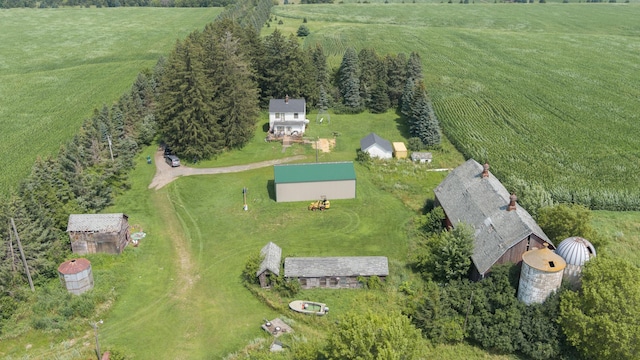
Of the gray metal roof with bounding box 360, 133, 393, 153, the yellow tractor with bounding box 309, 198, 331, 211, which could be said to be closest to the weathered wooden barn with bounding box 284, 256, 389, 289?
the yellow tractor with bounding box 309, 198, 331, 211

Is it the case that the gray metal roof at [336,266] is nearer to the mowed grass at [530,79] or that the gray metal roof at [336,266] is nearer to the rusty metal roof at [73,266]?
the rusty metal roof at [73,266]

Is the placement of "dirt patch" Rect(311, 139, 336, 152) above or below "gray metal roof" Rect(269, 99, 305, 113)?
below

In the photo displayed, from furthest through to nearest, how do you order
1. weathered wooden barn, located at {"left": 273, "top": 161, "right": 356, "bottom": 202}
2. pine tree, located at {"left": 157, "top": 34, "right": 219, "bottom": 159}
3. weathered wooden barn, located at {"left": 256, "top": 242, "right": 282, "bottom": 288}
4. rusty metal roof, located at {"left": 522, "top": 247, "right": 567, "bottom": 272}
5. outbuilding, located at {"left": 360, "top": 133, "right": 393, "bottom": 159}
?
outbuilding, located at {"left": 360, "top": 133, "right": 393, "bottom": 159}
pine tree, located at {"left": 157, "top": 34, "right": 219, "bottom": 159}
weathered wooden barn, located at {"left": 273, "top": 161, "right": 356, "bottom": 202}
weathered wooden barn, located at {"left": 256, "top": 242, "right": 282, "bottom": 288}
rusty metal roof, located at {"left": 522, "top": 247, "right": 567, "bottom": 272}

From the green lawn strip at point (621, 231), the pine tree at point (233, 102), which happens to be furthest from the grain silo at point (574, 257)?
the pine tree at point (233, 102)

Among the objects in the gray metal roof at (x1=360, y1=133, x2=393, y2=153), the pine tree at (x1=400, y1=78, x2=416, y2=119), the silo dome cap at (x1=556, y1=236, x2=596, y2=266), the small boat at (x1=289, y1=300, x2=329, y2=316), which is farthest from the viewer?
the pine tree at (x1=400, y1=78, x2=416, y2=119)

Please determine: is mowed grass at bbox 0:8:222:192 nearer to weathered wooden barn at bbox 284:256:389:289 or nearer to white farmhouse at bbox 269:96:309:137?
white farmhouse at bbox 269:96:309:137

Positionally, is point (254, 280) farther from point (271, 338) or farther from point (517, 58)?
point (517, 58)

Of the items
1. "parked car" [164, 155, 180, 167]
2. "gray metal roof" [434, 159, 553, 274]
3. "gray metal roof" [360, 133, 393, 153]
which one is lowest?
"parked car" [164, 155, 180, 167]

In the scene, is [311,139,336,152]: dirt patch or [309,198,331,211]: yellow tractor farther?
[311,139,336,152]: dirt patch

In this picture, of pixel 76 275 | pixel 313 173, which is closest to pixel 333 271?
pixel 313 173
